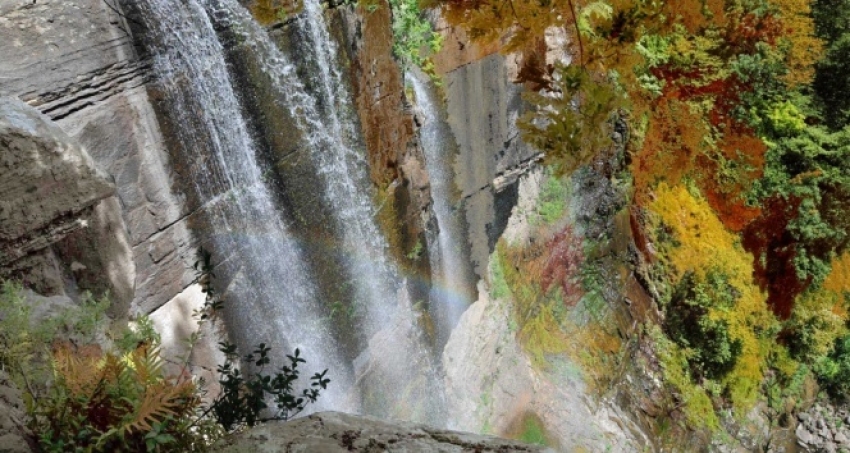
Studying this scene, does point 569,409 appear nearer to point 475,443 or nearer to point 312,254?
point 312,254

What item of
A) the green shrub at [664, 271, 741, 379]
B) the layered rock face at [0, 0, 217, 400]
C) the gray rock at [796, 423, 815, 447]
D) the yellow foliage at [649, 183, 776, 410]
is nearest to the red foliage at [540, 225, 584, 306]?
the yellow foliage at [649, 183, 776, 410]

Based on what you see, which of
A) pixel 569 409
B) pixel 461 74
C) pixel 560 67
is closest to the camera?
pixel 560 67

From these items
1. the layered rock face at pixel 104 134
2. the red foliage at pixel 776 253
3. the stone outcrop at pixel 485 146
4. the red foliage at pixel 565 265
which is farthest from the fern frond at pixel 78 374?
the red foliage at pixel 776 253

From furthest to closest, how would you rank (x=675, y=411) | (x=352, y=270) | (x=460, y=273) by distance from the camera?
(x=675, y=411) → (x=460, y=273) → (x=352, y=270)

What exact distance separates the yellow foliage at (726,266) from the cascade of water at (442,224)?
141 inches

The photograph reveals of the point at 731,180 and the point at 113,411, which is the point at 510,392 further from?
the point at 113,411

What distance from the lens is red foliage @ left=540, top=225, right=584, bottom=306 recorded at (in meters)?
Result: 9.99

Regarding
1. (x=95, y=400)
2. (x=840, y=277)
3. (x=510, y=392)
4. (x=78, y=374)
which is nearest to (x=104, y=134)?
(x=78, y=374)

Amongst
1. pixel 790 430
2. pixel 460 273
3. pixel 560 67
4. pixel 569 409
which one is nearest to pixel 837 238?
pixel 790 430

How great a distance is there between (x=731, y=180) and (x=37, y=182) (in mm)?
9711

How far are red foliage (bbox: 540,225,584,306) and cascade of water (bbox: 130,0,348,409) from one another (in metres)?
4.06

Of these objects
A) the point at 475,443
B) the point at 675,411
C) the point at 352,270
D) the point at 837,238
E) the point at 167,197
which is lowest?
the point at 675,411

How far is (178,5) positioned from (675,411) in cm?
880

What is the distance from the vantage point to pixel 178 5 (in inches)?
199
